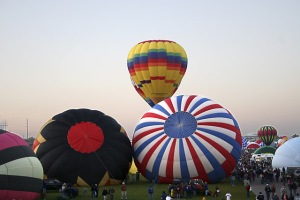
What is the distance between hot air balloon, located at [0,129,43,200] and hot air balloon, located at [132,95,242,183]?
642cm

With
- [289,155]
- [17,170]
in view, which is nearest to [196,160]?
[289,155]

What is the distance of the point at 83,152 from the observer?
20.0 meters

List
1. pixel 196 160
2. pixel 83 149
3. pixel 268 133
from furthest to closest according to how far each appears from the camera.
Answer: pixel 268 133, pixel 83 149, pixel 196 160

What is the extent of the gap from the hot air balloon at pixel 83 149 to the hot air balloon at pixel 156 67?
33.6 feet

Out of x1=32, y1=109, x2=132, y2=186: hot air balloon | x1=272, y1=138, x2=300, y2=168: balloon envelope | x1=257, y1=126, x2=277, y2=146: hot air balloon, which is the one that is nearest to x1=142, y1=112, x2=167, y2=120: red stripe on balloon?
x1=32, y1=109, x2=132, y2=186: hot air balloon

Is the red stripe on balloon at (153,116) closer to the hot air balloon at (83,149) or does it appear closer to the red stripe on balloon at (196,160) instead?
the hot air balloon at (83,149)

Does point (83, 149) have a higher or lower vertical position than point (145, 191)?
higher

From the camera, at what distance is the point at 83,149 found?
65.8 ft

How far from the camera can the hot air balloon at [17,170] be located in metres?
13.8

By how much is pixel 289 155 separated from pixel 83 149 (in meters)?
10.6

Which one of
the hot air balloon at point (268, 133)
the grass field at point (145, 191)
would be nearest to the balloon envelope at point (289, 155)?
the grass field at point (145, 191)

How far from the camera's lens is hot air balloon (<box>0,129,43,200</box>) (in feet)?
45.3

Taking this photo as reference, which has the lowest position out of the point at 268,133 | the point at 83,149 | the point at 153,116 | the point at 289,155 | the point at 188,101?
the point at 289,155

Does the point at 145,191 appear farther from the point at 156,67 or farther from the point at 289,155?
the point at 156,67
